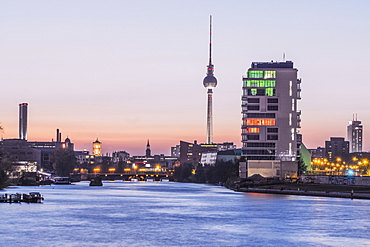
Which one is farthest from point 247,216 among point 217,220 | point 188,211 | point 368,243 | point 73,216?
point 368,243

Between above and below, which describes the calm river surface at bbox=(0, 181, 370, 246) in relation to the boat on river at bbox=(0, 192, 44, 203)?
below

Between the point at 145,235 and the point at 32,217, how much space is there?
30966 millimetres

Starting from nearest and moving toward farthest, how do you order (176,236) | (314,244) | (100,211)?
(314,244) < (176,236) < (100,211)

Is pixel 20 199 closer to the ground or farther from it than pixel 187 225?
farther from it

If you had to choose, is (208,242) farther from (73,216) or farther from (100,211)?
(100,211)

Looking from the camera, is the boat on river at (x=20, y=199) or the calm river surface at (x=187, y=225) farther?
the boat on river at (x=20, y=199)

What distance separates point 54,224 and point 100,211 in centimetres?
2931

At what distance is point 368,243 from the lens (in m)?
83.8

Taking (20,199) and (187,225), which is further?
(20,199)

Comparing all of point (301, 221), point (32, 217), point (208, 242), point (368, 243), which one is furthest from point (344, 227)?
point (32, 217)

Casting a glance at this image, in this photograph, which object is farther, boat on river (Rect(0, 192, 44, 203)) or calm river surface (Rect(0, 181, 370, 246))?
boat on river (Rect(0, 192, 44, 203))

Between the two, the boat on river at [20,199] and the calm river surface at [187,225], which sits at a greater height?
the boat on river at [20,199]

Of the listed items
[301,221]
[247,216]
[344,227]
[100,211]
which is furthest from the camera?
[100,211]

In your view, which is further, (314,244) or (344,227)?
(344,227)
